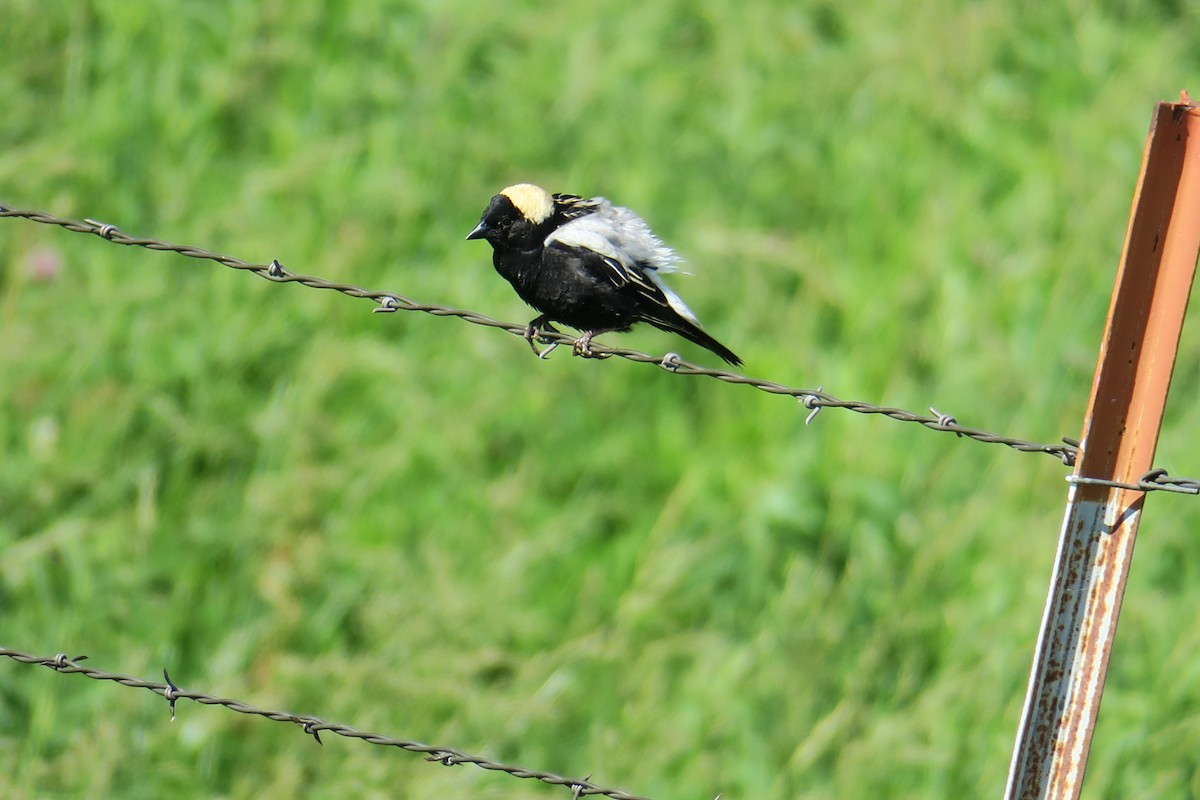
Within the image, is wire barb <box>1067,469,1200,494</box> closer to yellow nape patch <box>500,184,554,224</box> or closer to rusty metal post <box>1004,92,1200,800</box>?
rusty metal post <box>1004,92,1200,800</box>

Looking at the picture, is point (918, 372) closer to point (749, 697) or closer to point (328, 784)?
point (749, 697)

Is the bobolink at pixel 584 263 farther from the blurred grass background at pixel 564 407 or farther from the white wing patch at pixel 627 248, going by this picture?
the blurred grass background at pixel 564 407

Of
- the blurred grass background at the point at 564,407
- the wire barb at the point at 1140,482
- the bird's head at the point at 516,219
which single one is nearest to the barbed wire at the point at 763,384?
the wire barb at the point at 1140,482

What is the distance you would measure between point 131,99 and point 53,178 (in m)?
0.62

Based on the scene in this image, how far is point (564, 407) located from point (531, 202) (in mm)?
1774

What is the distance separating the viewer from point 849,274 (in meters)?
6.68

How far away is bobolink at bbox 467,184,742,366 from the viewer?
4.10 meters

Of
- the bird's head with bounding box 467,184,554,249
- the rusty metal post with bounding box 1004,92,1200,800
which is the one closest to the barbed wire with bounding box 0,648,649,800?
the rusty metal post with bounding box 1004,92,1200,800

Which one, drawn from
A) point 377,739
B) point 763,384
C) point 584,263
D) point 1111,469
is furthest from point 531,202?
point 1111,469

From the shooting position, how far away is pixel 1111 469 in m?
2.32

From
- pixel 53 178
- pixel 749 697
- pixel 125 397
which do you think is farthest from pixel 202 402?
pixel 749 697

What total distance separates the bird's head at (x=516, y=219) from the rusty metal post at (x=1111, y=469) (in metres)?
2.26

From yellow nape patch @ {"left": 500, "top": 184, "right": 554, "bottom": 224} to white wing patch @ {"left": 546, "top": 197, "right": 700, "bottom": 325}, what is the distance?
Result: 0.33ft

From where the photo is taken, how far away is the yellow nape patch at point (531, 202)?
14.1 ft
